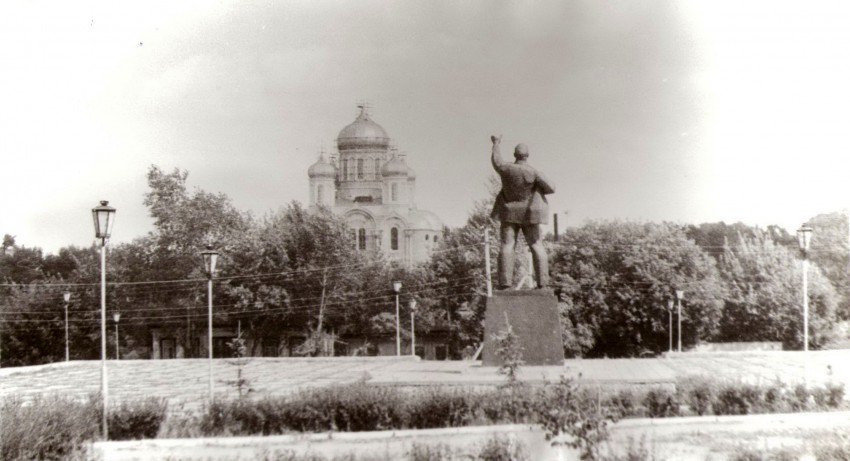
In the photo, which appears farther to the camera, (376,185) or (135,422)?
(376,185)

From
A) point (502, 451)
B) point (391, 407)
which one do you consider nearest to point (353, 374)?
point (391, 407)

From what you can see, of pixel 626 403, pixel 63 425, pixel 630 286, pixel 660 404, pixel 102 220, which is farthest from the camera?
pixel 630 286

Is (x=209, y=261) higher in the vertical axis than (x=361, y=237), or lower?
lower

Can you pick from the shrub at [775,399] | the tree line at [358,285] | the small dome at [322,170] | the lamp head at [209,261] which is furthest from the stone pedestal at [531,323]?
the small dome at [322,170]

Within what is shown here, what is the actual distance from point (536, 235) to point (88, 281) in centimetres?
4183

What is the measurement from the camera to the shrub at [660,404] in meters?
9.82

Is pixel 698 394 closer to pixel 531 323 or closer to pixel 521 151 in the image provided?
pixel 531 323

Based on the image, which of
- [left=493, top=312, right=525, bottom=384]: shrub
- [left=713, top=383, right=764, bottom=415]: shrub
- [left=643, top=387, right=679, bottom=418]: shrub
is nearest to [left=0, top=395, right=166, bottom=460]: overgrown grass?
[left=493, top=312, right=525, bottom=384]: shrub

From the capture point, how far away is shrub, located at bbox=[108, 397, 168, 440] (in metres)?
9.48

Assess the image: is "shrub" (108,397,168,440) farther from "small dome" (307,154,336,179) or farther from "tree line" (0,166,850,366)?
"small dome" (307,154,336,179)

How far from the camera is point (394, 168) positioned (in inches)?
3167

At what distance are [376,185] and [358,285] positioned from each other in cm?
3646

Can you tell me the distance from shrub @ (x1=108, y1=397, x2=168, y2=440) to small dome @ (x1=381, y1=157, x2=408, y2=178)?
71002 millimetres

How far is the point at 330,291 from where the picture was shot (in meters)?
45.3
